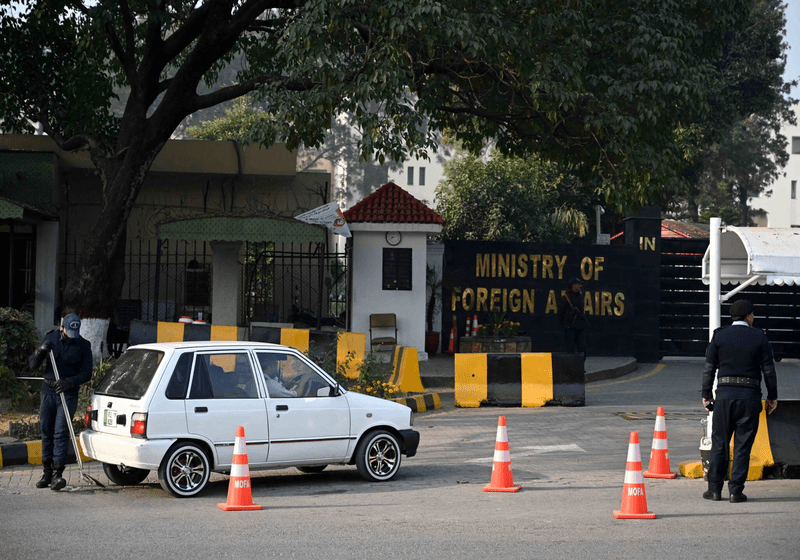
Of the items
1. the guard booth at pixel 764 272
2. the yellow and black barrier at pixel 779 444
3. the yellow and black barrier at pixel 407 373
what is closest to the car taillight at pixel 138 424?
the guard booth at pixel 764 272

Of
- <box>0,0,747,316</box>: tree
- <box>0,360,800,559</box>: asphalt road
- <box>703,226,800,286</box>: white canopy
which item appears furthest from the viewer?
<box>0,0,747,316</box>: tree

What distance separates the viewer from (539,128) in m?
18.6

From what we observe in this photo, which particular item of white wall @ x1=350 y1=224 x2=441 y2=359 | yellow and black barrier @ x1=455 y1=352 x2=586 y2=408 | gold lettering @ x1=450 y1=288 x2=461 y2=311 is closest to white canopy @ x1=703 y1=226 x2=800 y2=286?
yellow and black barrier @ x1=455 y1=352 x2=586 y2=408

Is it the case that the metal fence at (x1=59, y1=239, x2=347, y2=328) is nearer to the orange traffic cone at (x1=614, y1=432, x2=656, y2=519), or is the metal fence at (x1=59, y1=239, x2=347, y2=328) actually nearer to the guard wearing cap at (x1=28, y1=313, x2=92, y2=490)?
the guard wearing cap at (x1=28, y1=313, x2=92, y2=490)

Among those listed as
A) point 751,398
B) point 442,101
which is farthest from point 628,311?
point 751,398

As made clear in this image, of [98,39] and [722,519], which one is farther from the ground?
[98,39]

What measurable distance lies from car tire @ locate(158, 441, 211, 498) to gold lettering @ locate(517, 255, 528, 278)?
1549 centimetres

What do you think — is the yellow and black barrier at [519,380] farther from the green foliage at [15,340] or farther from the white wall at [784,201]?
the white wall at [784,201]

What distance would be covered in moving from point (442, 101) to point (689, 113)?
5.04 m

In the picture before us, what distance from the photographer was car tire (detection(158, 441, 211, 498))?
28.3 ft

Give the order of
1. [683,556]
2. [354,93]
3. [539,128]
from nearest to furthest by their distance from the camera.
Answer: [683,556] < [354,93] < [539,128]

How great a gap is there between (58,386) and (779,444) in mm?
7269

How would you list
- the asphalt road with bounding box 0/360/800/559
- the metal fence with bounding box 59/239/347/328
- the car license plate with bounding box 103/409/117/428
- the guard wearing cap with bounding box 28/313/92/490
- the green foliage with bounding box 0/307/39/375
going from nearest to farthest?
the asphalt road with bounding box 0/360/800/559, the car license plate with bounding box 103/409/117/428, the guard wearing cap with bounding box 28/313/92/490, the green foliage with bounding box 0/307/39/375, the metal fence with bounding box 59/239/347/328

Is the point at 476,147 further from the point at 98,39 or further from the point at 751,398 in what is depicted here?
the point at 751,398
